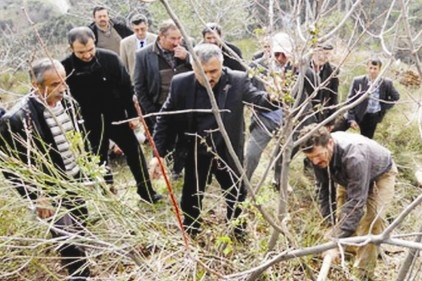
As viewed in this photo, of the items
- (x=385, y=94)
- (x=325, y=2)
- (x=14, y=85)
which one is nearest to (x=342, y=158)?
(x=325, y=2)

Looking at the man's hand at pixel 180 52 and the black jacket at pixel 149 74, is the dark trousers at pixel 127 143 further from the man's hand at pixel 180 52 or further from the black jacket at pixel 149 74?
the man's hand at pixel 180 52

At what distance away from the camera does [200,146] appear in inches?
135

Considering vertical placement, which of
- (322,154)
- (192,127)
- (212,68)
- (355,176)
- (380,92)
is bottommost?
(380,92)

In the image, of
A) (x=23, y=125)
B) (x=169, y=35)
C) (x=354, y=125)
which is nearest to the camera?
(x=23, y=125)

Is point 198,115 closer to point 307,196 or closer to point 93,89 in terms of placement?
point 93,89

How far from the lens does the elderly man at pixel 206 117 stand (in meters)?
3.13

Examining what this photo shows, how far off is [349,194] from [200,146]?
3.53 ft

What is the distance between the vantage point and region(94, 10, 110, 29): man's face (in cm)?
539

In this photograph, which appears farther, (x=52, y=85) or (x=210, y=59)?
(x=210, y=59)

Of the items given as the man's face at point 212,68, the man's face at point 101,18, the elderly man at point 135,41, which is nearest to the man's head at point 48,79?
the man's face at point 212,68

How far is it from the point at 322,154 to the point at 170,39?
1879mm

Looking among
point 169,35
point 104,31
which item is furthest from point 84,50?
point 104,31

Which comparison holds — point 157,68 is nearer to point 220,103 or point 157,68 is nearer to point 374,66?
point 220,103

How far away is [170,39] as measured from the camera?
14.0 feet
